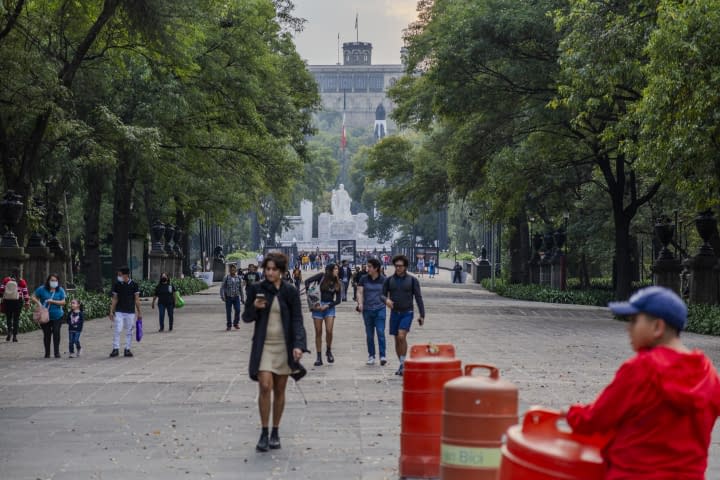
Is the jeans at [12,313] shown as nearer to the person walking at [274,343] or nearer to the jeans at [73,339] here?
the jeans at [73,339]

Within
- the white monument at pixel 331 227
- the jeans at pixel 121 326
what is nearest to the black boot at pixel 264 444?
the jeans at pixel 121 326

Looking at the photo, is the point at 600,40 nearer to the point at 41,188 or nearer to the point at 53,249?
the point at 53,249

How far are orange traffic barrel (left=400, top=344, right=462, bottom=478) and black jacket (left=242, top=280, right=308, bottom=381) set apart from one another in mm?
1689

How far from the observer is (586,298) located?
4169cm

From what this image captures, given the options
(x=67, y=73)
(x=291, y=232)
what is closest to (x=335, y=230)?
(x=291, y=232)

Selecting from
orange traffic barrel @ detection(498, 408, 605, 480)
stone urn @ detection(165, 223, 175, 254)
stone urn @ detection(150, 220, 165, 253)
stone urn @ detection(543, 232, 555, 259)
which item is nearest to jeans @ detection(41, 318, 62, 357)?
orange traffic barrel @ detection(498, 408, 605, 480)

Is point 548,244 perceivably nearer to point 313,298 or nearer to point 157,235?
point 157,235

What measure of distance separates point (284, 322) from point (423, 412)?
77.9 inches

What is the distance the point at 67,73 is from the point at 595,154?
46.9ft

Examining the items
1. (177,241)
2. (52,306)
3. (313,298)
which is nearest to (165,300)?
(52,306)

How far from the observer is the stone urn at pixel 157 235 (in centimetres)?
4838

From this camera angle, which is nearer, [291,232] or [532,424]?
[532,424]

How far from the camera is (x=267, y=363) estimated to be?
948cm

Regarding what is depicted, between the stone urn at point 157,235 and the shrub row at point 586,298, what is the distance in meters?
14.6
